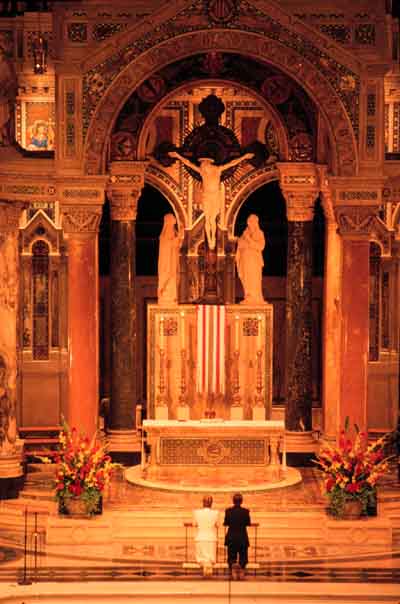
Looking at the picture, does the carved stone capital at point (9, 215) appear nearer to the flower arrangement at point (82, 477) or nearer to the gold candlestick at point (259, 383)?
the flower arrangement at point (82, 477)

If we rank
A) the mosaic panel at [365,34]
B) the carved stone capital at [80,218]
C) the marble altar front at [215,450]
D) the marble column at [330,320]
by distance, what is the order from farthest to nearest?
the marble column at [330,320], the marble altar front at [215,450], the carved stone capital at [80,218], the mosaic panel at [365,34]

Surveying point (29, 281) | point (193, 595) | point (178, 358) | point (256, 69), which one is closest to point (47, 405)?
point (29, 281)

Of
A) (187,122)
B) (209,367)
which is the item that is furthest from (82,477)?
(187,122)

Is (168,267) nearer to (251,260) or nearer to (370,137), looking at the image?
(251,260)

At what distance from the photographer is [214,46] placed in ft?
81.7

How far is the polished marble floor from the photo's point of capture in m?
21.0

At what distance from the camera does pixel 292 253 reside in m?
27.6

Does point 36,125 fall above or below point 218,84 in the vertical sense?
below

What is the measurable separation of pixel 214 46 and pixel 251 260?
3.89 meters

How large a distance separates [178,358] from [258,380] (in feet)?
4.43

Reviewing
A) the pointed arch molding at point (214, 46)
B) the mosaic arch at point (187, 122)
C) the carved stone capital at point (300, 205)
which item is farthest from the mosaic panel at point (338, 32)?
the carved stone capital at point (300, 205)

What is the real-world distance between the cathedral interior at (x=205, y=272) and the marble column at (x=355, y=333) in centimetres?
2

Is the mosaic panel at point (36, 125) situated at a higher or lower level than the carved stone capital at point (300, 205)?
higher

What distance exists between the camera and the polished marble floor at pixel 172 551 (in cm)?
2105
